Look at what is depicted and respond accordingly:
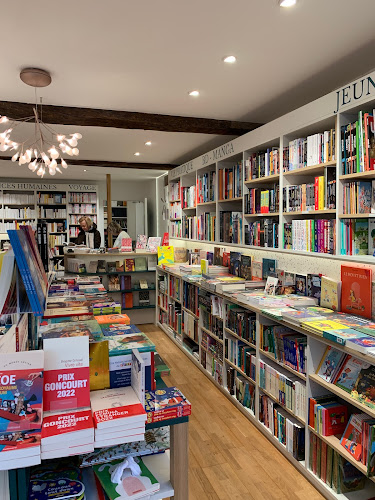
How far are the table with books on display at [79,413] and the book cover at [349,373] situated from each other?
111 cm

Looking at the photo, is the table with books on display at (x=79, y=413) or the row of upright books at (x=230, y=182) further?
the row of upright books at (x=230, y=182)

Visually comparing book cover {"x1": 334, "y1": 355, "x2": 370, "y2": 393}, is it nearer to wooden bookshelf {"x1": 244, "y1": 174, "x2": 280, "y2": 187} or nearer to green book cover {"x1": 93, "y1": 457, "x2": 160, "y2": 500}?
green book cover {"x1": 93, "y1": 457, "x2": 160, "y2": 500}

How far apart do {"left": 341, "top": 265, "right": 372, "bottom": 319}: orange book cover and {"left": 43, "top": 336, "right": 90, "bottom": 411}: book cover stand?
1.89 metres

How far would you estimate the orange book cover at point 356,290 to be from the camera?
100 inches

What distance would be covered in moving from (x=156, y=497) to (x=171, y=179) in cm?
586

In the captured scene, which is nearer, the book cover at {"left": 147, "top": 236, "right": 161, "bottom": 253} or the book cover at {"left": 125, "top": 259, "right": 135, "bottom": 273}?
the book cover at {"left": 125, "top": 259, "right": 135, "bottom": 273}

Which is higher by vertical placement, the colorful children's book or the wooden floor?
the colorful children's book

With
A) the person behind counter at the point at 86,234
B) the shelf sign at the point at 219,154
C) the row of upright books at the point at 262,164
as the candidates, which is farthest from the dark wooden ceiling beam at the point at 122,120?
the person behind counter at the point at 86,234

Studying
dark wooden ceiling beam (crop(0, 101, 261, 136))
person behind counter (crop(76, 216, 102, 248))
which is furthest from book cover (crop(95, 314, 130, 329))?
person behind counter (crop(76, 216, 102, 248))

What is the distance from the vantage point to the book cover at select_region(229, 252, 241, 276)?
4.41 metres

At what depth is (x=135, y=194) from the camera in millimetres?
11023

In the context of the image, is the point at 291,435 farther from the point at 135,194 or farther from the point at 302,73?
the point at 135,194

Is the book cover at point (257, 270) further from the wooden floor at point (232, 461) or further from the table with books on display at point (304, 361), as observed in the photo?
the wooden floor at point (232, 461)

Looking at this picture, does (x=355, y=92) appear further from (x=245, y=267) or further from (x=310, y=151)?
(x=245, y=267)
